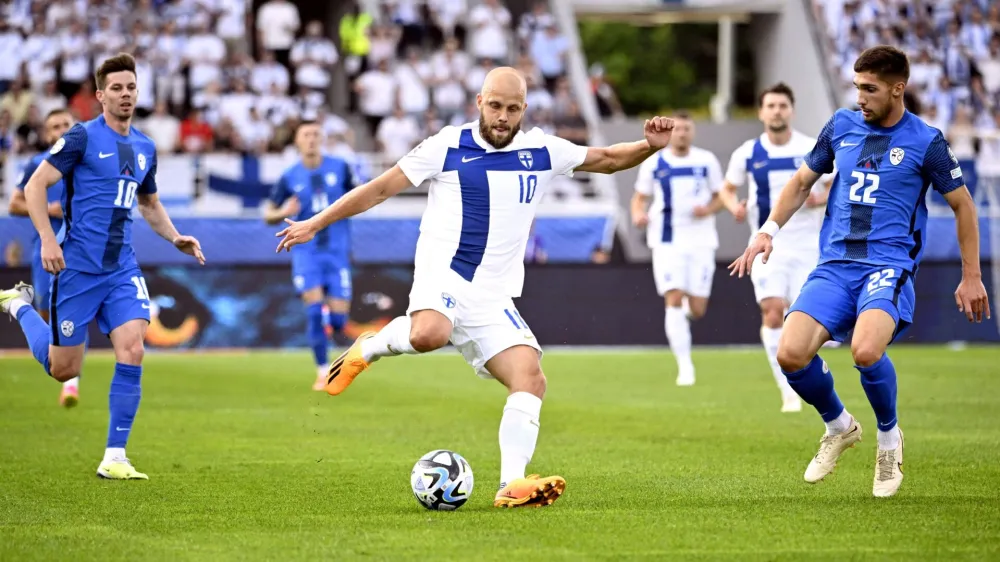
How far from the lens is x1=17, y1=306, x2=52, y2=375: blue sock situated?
8.73 metres

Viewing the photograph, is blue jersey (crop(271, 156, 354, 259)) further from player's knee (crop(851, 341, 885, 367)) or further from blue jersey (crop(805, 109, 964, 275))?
player's knee (crop(851, 341, 885, 367))

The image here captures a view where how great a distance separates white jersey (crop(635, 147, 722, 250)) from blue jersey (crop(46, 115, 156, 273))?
750cm

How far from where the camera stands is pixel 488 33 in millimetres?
28078

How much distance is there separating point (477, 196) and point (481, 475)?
195 centimetres

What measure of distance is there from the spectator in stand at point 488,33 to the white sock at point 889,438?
2144cm

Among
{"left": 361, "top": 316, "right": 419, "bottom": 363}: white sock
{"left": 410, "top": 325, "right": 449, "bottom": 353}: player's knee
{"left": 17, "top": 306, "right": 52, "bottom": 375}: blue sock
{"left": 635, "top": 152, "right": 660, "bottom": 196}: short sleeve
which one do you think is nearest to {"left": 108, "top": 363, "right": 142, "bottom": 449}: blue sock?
{"left": 17, "top": 306, "right": 52, "bottom": 375}: blue sock

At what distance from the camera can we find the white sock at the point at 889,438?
7.33 m

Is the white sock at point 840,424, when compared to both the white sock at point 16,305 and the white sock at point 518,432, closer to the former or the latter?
the white sock at point 518,432

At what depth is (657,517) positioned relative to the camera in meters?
6.66

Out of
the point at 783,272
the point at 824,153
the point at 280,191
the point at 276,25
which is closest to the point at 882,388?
the point at 824,153

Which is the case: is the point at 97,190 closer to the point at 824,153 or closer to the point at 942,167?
the point at 824,153

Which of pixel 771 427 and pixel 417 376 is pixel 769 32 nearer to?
pixel 417 376

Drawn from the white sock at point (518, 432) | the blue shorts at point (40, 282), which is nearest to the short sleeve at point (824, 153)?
the white sock at point (518, 432)

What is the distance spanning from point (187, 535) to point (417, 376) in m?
10.3
